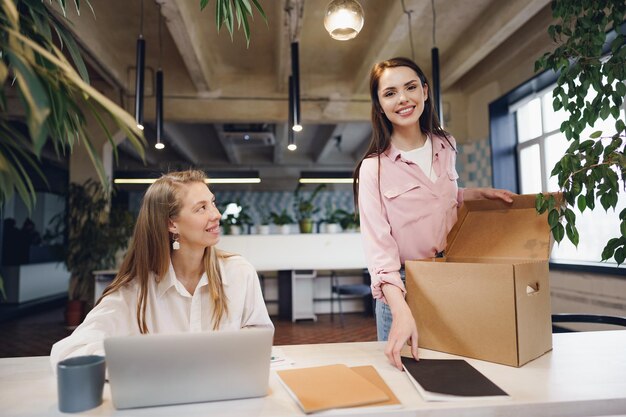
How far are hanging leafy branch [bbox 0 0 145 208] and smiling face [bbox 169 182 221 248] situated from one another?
2.23 ft

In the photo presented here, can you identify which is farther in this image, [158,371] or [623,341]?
[623,341]

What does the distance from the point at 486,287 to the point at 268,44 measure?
4.81 m

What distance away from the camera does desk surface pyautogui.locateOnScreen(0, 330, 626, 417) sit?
828mm

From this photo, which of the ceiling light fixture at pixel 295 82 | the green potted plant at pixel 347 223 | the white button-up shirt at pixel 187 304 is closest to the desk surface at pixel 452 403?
the white button-up shirt at pixel 187 304

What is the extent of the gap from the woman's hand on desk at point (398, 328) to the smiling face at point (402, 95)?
0.56 m

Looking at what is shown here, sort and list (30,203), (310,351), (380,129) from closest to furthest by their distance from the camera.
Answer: (30,203)
(310,351)
(380,129)

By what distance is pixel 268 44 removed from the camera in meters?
5.23

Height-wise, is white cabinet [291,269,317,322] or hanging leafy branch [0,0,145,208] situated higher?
hanging leafy branch [0,0,145,208]

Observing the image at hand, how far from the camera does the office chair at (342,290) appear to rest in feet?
18.1

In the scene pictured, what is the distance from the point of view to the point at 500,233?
4.26 ft

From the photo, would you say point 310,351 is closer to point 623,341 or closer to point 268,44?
point 623,341

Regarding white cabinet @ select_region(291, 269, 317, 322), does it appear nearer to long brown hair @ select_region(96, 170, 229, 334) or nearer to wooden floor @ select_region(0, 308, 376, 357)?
wooden floor @ select_region(0, 308, 376, 357)

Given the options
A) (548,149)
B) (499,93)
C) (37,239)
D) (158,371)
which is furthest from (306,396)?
(37,239)

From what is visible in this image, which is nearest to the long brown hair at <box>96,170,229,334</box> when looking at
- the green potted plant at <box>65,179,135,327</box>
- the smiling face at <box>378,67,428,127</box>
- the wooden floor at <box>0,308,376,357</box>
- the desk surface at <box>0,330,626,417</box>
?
the desk surface at <box>0,330,626,417</box>
